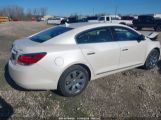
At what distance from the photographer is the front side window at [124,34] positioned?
527cm

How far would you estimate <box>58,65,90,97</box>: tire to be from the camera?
430 cm

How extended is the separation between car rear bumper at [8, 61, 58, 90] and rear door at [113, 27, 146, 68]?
1.95m

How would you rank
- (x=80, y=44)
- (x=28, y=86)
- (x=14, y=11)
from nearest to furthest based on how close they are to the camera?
(x=28, y=86), (x=80, y=44), (x=14, y=11)

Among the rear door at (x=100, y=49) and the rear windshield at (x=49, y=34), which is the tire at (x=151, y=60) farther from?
the rear windshield at (x=49, y=34)

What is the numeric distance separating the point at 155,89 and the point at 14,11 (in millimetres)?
111084

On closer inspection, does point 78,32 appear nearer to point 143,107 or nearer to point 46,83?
point 46,83

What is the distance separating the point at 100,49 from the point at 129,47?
1.03 metres

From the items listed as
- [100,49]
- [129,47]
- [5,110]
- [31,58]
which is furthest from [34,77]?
[129,47]

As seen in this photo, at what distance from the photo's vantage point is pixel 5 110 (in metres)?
3.89

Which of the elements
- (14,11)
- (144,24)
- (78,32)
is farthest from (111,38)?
(14,11)

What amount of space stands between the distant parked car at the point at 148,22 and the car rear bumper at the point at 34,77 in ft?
70.6

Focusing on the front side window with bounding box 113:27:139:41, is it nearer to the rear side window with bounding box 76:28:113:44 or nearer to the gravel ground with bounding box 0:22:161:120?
the rear side window with bounding box 76:28:113:44

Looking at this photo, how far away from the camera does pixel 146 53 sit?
19.8 feet

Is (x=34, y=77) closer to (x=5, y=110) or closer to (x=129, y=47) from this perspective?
(x=5, y=110)
